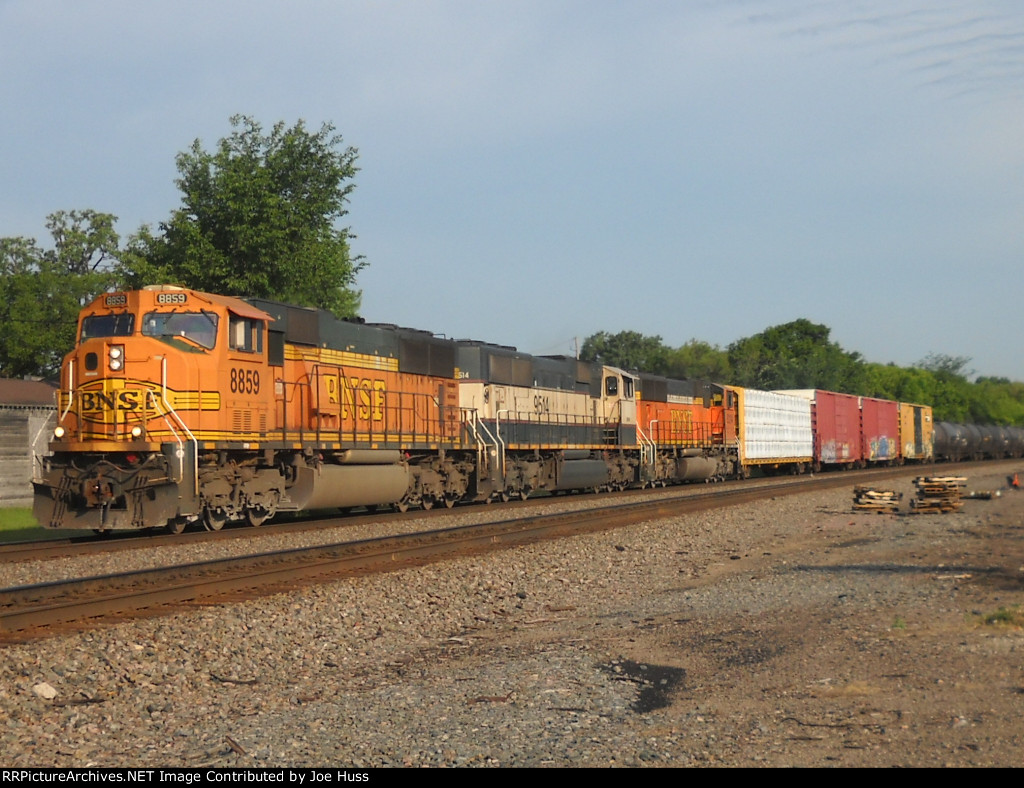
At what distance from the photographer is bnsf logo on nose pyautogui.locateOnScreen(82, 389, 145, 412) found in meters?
15.3

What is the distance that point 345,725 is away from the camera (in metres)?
5.99

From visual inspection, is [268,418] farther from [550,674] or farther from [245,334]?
[550,674]

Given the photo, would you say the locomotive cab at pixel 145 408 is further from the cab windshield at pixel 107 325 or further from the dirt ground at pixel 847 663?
the dirt ground at pixel 847 663

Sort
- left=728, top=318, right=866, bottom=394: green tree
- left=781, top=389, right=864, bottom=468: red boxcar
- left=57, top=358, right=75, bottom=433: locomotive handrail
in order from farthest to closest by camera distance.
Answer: left=728, top=318, right=866, bottom=394: green tree → left=781, top=389, right=864, bottom=468: red boxcar → left=57, top=358, right=75, bottom=433: locomotive handrail

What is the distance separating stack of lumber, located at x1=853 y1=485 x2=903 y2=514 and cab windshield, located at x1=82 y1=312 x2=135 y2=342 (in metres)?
15.6

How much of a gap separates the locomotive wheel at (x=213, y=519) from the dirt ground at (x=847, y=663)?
8378mm

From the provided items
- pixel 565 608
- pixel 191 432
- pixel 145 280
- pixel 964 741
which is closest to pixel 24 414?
pixel 145 280

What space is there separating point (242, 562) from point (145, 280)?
22.4 m

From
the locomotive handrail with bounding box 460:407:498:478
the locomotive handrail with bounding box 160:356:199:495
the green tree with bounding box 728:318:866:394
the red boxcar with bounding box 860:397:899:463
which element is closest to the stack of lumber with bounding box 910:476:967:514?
the locomotive handrail with bounding box 460:407:498:478

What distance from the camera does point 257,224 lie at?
101 feet

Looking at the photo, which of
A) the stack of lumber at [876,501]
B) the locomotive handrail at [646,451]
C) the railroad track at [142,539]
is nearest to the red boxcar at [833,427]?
the locomotive handrail at [646,451]

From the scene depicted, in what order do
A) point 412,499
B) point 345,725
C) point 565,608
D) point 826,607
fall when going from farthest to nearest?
point 412,499 → point 565,608 → point 826,607 → point 345,725

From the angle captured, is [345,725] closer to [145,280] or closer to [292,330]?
[292,330]

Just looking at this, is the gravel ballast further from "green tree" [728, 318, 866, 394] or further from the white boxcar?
"green tree" [728, 318, 866, 394]
